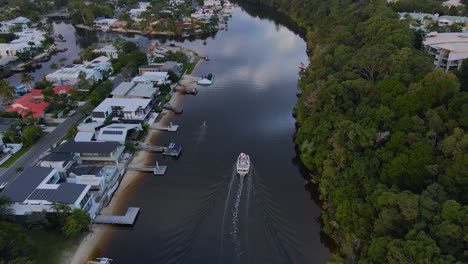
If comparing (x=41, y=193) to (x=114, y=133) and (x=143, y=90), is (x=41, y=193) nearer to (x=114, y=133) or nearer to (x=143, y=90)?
(x=114, y=133)

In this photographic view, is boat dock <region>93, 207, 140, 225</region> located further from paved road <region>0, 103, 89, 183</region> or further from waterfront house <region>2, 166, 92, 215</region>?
paved road <region>0, 103, 89, 183</region>

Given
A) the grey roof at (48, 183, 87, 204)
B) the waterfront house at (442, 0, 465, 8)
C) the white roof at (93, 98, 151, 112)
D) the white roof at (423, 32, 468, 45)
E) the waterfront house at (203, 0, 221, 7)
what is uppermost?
the waterfront house at (442, 0, 465, 8)

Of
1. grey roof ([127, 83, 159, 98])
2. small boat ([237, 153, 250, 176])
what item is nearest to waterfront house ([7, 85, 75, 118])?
grey roof ([127, 83, 159, 98])

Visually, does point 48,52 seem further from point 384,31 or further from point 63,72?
point 384,31

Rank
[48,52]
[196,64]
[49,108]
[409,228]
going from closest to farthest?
[409,228] < [49,108] < [196,64] < [48,52]

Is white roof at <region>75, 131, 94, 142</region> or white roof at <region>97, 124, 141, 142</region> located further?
white roof at <region>97, 124, 141, 142</region>

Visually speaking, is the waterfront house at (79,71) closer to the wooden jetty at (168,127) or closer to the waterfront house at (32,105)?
the waterfront house at (32,105)

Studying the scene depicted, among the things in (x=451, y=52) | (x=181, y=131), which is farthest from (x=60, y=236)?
(x=451, y=52)
